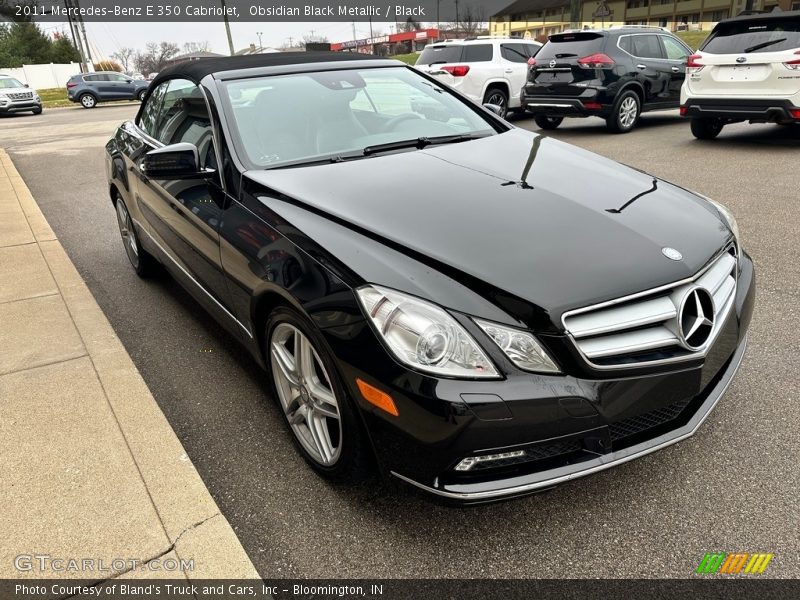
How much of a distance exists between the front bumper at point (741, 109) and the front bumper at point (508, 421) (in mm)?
7566

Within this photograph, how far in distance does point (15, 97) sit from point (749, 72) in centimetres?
2710

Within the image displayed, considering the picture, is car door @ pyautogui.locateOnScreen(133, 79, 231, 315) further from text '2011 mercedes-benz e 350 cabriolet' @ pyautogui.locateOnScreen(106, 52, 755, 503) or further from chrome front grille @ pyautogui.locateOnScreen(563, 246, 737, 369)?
chrome front grille @ pyautogui.locateOnScreen(563, 246, 737, 369)

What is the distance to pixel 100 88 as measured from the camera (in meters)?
30.3

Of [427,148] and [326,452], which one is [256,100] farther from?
[326,452]

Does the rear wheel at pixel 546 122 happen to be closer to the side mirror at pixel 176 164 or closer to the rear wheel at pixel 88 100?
the side mirror at pixel 176 164

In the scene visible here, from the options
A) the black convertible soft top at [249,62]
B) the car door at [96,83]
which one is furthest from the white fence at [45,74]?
the black convertible soft top at [249,62]

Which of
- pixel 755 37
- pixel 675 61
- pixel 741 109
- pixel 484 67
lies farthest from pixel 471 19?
pixel 741 109

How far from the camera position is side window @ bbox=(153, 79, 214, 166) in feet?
10.8

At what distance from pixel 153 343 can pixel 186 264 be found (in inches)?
25.5

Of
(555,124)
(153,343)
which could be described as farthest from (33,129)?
(153,343)

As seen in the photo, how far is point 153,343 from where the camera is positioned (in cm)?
392

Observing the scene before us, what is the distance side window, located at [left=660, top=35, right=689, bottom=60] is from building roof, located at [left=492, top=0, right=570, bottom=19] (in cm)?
6295

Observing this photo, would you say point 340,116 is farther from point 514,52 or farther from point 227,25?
point 227,25

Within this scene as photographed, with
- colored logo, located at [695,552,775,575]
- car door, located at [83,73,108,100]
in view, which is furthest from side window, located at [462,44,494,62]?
car door, located at [83,73,108,100]
